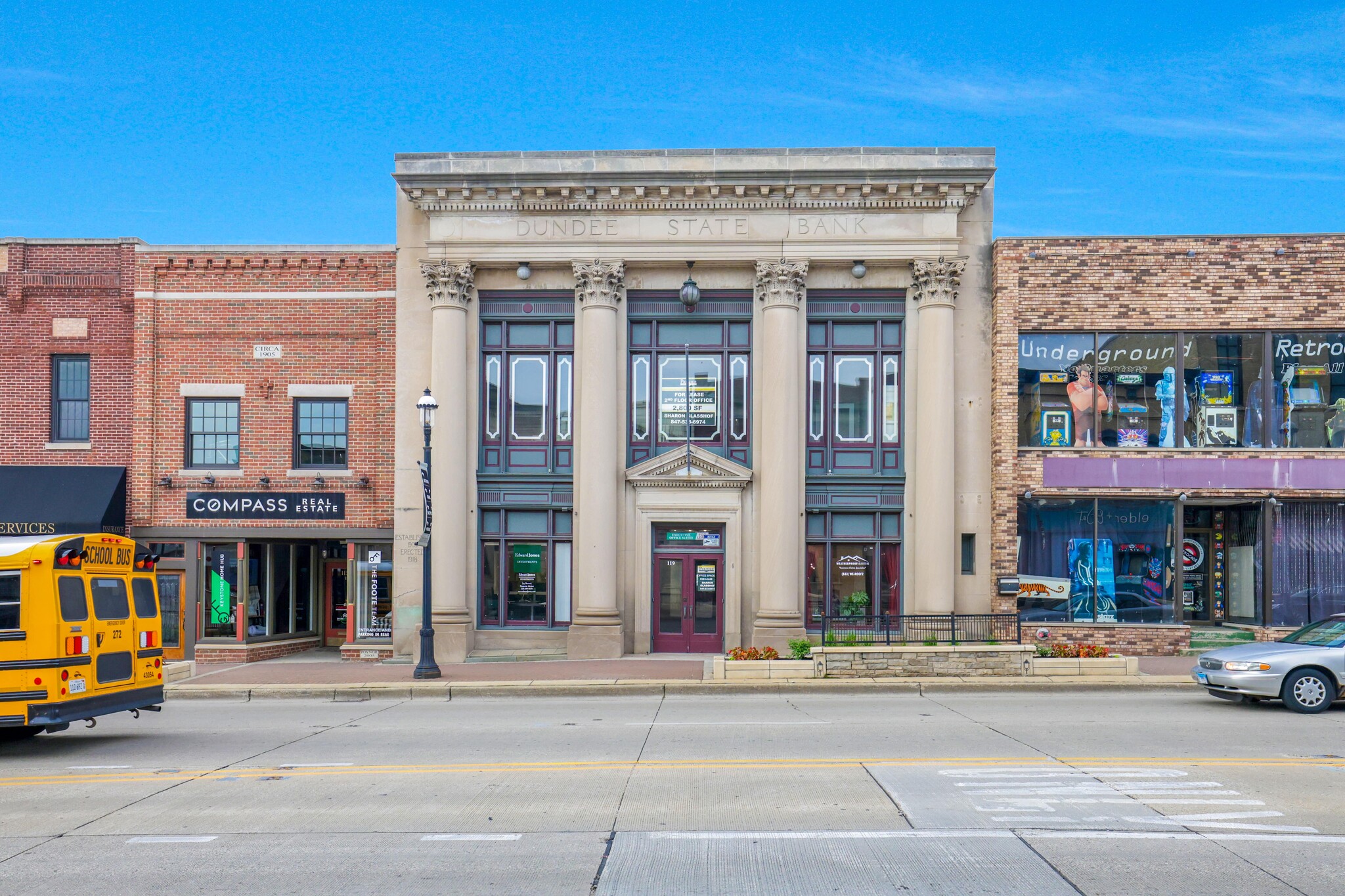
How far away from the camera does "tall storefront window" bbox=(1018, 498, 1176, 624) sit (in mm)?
22500

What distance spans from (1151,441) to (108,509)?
22783 millimetres

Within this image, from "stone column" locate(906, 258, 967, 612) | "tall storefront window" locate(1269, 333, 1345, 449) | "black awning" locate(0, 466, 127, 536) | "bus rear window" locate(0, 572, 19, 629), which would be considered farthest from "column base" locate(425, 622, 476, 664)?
"tall storefront window" locate(1269, 333, 1345, 449)

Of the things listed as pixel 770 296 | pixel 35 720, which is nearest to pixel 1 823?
pixel 35 720

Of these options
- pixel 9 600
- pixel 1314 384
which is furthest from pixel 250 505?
pixel 1314 384

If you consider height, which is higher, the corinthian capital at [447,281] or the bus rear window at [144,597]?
the corinthian capital at [447,281]

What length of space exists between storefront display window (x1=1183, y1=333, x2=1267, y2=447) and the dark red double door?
10.3 metres

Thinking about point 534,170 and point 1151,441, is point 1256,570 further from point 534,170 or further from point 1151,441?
point 534,170

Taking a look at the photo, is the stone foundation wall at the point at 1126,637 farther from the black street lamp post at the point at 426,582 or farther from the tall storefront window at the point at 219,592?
the tall storefront window at the point at 219,592

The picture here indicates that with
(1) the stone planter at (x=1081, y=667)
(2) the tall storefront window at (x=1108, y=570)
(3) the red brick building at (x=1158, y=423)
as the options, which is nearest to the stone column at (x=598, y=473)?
(3) the red brick building at (x=1158, y=423)

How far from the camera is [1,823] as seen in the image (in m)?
8.68

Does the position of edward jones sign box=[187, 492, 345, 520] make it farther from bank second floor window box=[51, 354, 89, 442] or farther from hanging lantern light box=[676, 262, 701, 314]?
hanging lantern light box=[676, 262, 701, 314]

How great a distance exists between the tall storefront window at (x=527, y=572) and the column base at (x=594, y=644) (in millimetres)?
1139

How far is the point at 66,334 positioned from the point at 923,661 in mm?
19996

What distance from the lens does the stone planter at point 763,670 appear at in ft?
61.4
